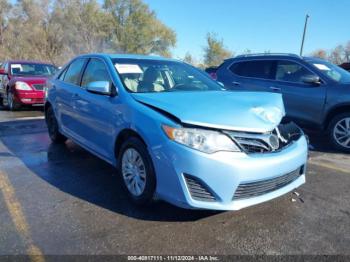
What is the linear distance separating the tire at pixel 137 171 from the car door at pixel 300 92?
3881 mm

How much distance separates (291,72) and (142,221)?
464cm

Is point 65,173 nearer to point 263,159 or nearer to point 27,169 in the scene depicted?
point 27,169

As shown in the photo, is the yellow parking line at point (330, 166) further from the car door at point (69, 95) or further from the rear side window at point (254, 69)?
the car door at point (69, 95)

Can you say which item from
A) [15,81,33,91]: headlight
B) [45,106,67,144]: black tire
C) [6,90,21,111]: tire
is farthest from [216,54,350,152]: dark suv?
[6,90,21,111]: tire

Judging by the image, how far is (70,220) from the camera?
3.23 metres

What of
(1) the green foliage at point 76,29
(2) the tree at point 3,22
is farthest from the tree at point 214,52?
(2) the tree at point 3,22

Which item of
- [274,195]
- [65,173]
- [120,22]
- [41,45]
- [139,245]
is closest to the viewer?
[139,245]

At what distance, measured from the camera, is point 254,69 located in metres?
7.15

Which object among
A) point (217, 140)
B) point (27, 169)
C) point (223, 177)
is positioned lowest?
point (27, 169)

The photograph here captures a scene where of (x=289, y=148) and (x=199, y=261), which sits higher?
(x=289, y=148)

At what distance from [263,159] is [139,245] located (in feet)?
4.20

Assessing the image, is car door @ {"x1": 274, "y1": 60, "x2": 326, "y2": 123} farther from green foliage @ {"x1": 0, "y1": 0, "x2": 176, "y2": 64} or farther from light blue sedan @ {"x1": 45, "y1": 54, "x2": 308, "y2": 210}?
green foliage @ {"x1": 0, "y1": 0, "x2": 176, "y2": 64}

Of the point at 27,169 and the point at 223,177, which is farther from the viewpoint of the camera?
the point at 27,169

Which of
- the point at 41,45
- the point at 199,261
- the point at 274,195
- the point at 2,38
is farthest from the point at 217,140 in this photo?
the point at 2,38
